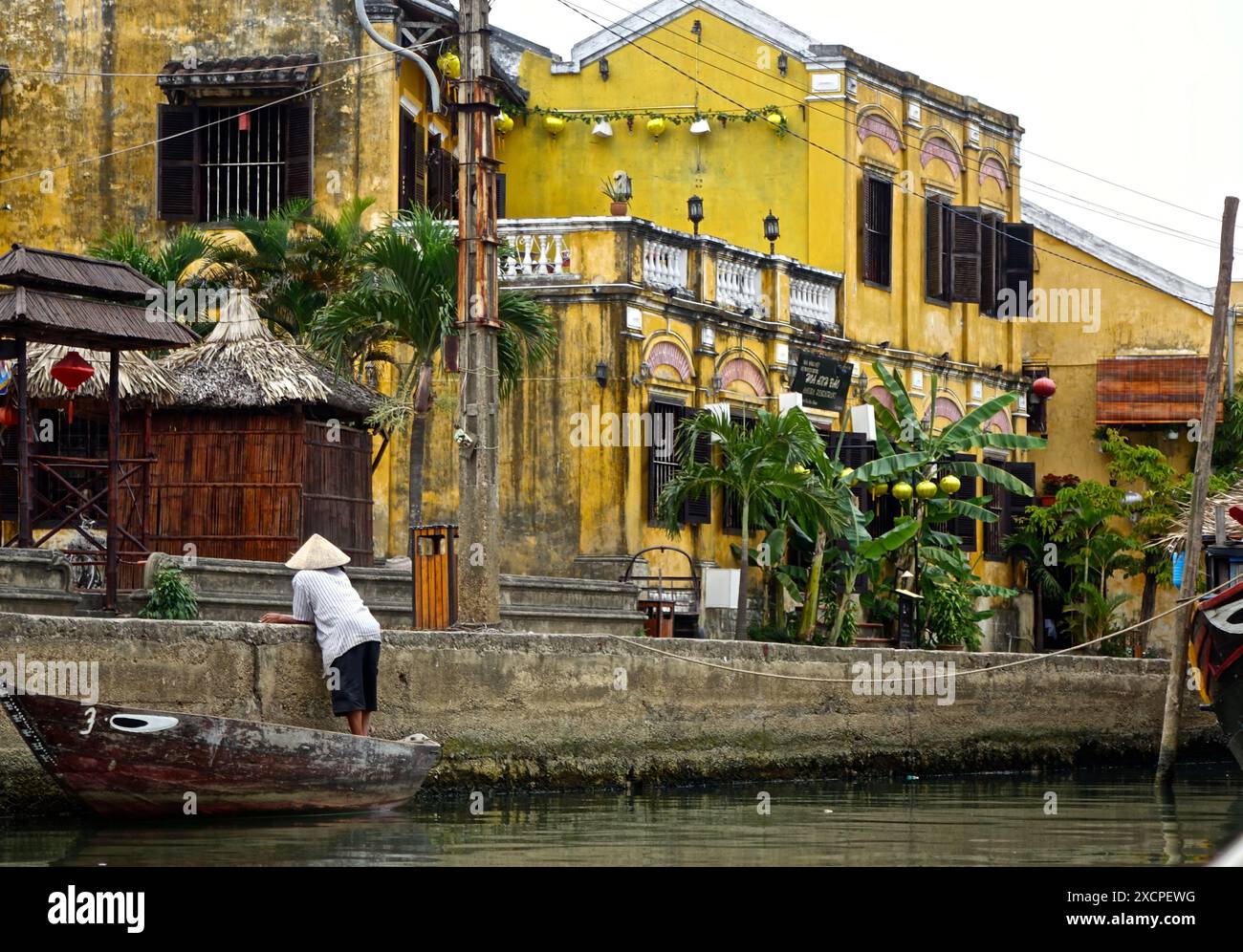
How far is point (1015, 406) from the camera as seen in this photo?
32438 mm

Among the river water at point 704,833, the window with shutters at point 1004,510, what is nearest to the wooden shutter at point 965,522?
the window with shutters at point 1004,510

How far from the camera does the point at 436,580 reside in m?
18.2

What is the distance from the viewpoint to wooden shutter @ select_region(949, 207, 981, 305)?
1206 inches

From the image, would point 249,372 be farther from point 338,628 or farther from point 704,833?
point 704,833

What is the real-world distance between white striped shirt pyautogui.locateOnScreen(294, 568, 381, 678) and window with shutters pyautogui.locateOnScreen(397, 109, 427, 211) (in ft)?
33.9

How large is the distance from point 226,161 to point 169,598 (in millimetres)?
9513

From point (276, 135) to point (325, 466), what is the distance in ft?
18.3

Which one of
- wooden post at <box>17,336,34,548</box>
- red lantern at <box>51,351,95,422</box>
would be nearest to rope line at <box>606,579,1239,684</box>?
wooden post at <box>17,336,34,548</box>

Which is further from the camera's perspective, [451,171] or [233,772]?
[451,171]

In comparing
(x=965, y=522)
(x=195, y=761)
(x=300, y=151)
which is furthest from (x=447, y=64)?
(x=195, y=761)

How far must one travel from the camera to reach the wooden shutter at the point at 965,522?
98.8 feet

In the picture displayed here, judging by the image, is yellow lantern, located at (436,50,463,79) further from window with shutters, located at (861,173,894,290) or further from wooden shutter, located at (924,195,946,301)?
wooden shutter, located at (924,195,946,301)
